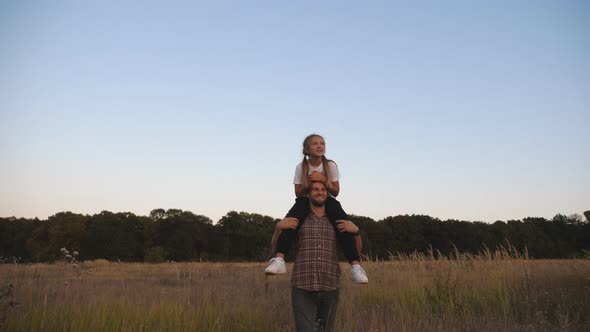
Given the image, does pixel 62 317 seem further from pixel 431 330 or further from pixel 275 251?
pixel 431 330

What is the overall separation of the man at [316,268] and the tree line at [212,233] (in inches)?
1992

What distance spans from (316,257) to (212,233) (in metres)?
59.2

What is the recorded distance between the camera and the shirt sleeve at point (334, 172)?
3829mm

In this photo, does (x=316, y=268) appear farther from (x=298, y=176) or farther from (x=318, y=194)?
(x=298, y=176)

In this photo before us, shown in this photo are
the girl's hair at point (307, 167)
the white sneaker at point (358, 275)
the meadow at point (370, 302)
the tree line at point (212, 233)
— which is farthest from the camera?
the tree line at point (212, 233)

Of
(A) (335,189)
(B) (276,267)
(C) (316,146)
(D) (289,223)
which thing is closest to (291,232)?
(D) (289,223)

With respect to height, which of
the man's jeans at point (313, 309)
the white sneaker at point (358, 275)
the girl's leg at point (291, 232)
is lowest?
the man's jeans at point (313, 309)

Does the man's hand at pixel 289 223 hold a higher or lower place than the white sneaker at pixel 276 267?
higher

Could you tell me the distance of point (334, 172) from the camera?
3854 mm

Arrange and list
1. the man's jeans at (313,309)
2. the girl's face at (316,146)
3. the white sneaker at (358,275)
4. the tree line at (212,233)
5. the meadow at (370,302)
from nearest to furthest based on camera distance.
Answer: the man's jeans at (313,309) < the white sneaker at (358,275) < the girl's face at (316,146) < the meadow at (370,302) < the tree line at (212,233)

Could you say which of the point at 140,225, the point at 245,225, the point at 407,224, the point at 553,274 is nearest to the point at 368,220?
the point at 407,224

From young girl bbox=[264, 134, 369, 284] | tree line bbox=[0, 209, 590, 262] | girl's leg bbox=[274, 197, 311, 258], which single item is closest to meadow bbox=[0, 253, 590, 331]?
young girl bbox=[264, 134, 369, 284]

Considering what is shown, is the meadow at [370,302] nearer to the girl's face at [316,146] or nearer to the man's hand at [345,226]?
the man's hand at [345,226]

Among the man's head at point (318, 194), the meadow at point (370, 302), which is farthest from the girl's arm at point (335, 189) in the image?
the meadow at point (370, 302)
